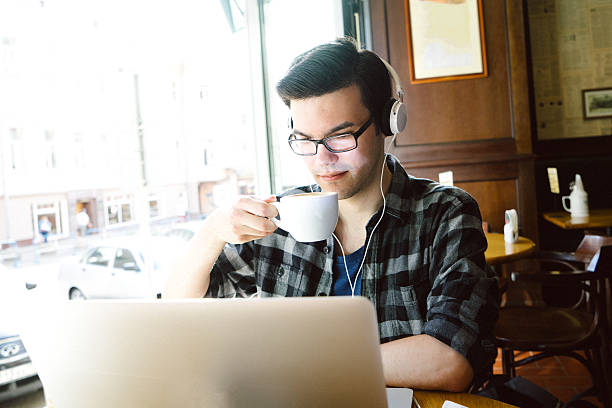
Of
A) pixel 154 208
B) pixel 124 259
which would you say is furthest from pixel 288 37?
pixel 124 259

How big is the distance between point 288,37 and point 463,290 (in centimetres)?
230

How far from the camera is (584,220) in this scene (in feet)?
11.0

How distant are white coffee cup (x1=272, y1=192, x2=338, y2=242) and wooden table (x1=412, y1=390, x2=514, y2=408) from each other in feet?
1.12

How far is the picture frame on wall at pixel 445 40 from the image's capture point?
3.47 metres

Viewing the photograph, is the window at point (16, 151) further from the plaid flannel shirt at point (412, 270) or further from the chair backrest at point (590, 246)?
the chair backrest at point (590, 246)

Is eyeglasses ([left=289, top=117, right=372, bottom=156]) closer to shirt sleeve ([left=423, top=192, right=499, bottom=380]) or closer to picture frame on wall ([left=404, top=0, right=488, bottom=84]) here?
shirt sleeve ([left=423, top=192, right=499, bottom=380])

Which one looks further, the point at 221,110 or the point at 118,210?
the point at 221,110

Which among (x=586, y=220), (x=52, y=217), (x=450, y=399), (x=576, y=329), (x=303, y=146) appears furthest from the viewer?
(x=586, y=220)

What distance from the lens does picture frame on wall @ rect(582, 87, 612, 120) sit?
4.05m

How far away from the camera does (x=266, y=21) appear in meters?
2.62

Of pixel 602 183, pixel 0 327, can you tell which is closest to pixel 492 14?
pixel 602 183

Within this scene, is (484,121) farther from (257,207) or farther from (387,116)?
(257,207)

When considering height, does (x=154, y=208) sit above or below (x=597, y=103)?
below

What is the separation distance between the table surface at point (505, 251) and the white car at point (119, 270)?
1.56 metres
